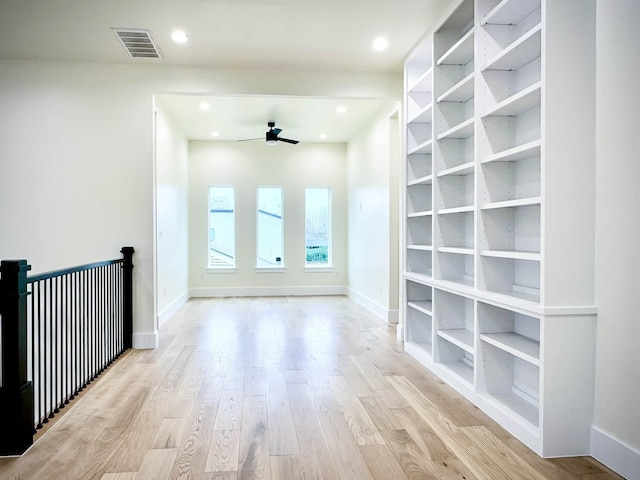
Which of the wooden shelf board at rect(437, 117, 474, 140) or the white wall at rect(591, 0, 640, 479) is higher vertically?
the wooden shelf board at rect(437, 117, 474, 140)

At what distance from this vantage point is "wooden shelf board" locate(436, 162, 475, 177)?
10.4ft

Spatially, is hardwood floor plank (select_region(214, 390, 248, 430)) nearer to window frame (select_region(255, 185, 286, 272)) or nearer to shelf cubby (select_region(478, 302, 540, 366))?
shelf cubby (select_region(478, 302, 540, 366))

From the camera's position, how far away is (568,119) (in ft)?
7.66

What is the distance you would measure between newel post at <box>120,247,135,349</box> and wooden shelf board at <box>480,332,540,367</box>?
3.38 m

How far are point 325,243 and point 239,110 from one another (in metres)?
3.45

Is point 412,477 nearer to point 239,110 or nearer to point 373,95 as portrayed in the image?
point 373,95

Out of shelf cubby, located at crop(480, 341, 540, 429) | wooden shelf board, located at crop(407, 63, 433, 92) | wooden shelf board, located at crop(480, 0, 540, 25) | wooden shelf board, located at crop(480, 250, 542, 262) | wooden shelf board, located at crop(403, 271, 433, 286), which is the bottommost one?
shelf cubby, located at crop(480, 341, 540, 429)

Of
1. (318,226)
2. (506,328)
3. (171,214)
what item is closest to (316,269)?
(318,226)

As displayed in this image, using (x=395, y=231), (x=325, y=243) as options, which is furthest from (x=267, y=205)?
(x=395, y=231)

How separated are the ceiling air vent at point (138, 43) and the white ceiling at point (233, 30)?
2.5 inches

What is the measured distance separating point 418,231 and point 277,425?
95.1 inches

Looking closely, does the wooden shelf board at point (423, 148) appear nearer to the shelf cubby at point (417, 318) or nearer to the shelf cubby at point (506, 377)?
the shelf cubby at point (417, 318)

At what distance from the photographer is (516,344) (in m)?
2.75

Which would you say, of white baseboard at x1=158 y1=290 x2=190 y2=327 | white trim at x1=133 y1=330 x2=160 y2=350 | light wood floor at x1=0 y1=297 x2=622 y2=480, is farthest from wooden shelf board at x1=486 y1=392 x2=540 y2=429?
white baseboard at x1=158 y1=290 x2=190 y2=327
